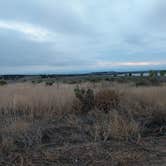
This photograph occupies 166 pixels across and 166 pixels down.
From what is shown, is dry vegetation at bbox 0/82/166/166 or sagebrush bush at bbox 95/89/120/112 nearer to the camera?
dry vegetation at bbox 0/82/166/166

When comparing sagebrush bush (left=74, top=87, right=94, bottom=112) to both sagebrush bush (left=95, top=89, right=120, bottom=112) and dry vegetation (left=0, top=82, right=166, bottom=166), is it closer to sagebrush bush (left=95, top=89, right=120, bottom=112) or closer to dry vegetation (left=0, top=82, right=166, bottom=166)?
dry vegetation (left=0, top=82, right=166, bottom=166)

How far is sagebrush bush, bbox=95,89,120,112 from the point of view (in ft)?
37.2

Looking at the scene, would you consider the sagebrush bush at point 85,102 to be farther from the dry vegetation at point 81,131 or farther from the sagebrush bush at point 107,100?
the sagebrush bush at point 107,100

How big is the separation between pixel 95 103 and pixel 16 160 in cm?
583

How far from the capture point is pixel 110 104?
11375mm

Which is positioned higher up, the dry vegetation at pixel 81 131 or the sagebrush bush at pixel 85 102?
the sagebrush bush at pixel 85 102

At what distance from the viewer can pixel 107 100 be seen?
11539 mm

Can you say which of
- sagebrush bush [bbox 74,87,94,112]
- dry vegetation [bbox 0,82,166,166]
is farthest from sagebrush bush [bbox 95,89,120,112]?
sagebrush bush [bbox 74,87,94,112]

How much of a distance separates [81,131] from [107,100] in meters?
3.48

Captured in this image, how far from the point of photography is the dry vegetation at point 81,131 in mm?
6289

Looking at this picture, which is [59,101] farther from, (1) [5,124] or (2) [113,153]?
(2) [113,153]

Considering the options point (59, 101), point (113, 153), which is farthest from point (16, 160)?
point (59, 101)

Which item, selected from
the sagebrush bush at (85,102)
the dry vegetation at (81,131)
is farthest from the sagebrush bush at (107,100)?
the sagebrush bush at (85,102)

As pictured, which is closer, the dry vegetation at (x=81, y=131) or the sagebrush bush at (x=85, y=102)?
the dry vegetation at (x=81, y=131)
